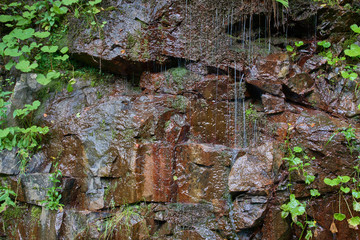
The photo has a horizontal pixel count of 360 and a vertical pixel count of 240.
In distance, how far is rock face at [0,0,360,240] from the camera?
3.12 m

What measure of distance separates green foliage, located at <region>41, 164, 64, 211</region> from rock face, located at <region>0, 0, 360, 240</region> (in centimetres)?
8

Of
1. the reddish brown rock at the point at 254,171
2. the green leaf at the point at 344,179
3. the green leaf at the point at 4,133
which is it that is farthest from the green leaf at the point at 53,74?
the green leaf at the point at 344,179

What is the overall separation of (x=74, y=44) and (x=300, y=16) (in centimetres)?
321

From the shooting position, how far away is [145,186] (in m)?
3.34

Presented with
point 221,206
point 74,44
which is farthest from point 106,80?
point 221,206

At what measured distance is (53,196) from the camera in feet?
11.2

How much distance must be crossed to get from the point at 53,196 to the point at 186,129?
192 centimetres

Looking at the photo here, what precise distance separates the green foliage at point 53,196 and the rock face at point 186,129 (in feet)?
0.27

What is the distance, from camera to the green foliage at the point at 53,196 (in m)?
3.38

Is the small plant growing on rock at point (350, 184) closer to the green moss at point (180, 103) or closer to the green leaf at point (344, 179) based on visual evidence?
the green leaf at point (344, 179)

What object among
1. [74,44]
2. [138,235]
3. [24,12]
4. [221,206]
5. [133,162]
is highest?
[24,12]

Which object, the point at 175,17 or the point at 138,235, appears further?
the point at 175,17

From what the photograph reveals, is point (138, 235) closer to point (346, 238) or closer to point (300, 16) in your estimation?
point (346, 238)

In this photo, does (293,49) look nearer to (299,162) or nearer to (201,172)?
(299,162)
